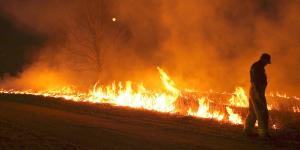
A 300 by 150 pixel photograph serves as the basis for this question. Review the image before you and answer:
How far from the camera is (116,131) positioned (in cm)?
1113

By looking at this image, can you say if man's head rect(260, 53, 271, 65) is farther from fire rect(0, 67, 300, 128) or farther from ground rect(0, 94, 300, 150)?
fire rect(0, 67, 300, 128)

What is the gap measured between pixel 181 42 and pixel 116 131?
13113 millimetres

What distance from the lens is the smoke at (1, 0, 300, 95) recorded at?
68.3 feet

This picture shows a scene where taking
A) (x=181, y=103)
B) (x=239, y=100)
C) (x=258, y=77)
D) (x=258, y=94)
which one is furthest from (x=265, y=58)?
(x=239, y=100)

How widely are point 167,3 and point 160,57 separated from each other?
3166 mm

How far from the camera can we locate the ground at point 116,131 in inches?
366

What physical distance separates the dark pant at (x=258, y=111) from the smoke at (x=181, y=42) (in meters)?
9.81

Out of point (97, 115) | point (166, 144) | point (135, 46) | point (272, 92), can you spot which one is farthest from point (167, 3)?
point (166, 144)

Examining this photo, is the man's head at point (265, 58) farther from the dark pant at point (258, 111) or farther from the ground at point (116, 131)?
the ground at point (116, 131)

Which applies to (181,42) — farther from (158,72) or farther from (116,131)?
(116,131)

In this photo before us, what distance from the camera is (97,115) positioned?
14.5m

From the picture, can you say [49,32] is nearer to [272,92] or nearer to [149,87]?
[149,87]

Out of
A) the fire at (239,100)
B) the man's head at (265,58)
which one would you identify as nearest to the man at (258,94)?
the man's head at (265,58)

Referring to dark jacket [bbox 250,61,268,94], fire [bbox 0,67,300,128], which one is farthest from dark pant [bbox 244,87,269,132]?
fire [bbox 0,67,300,128]
